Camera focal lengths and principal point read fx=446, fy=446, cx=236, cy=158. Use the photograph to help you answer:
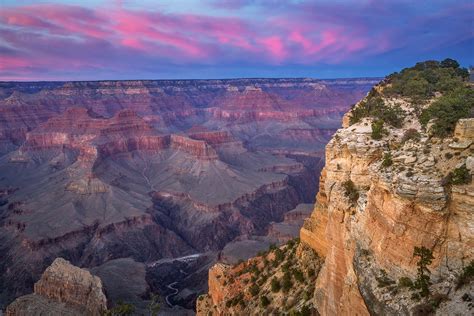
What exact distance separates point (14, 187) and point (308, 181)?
10780cm

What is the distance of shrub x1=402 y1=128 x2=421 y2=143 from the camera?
71.4ft

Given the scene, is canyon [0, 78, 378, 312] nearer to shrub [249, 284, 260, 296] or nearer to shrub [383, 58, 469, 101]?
shrub [249, 284, 260, 296]

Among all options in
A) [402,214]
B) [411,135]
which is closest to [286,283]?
[411,135]

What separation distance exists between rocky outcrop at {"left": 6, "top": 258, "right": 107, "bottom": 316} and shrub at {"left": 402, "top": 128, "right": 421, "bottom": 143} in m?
49.7

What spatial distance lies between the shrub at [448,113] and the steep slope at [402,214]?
0.15ft

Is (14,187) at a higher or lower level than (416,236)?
lower

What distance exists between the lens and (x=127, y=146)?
591 ft

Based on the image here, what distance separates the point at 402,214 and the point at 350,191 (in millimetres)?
6200

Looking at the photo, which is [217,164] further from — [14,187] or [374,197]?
[374,197]

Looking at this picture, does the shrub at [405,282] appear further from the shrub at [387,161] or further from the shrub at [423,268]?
the shrub at [387,161]

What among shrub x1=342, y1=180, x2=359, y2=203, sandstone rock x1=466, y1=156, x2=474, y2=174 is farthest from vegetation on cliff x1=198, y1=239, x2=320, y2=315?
sandstone rock x1=466, y1=156, x2=474, y2=174

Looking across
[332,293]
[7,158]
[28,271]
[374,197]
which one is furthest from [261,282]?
[7,158]

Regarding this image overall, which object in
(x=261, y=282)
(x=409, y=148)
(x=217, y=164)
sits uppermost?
(x=409, y=148)

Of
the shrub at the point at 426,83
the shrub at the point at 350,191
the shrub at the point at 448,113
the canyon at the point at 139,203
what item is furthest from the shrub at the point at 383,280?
the canyon at the point at 139,203
